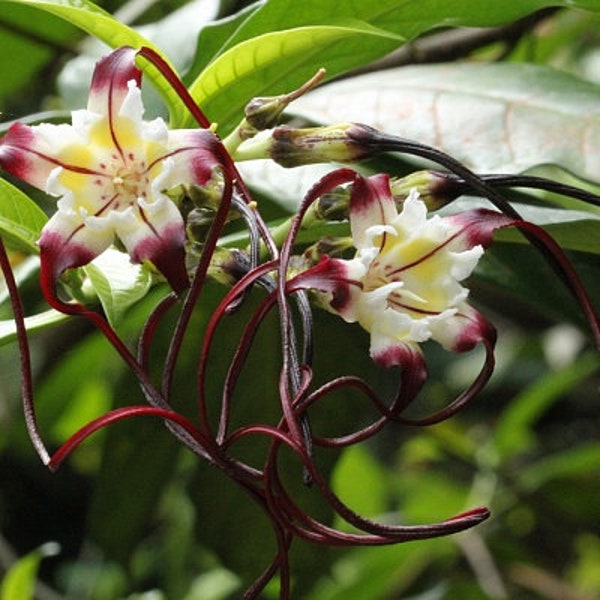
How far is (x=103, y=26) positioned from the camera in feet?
2.31

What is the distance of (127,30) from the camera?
0.71m

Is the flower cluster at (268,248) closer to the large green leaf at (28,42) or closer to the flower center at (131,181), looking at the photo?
the flower center at (131,181)

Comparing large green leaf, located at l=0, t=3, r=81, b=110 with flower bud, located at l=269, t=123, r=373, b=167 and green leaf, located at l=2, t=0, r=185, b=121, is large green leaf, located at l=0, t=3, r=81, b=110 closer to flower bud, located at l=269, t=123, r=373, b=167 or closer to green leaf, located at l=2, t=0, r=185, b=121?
green leaf, located at l=2, t=0, r=185, b=121

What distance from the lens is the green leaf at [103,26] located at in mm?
688

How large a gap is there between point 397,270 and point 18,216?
0.23 metres

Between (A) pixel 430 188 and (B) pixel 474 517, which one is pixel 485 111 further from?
(B) pixel 474 517

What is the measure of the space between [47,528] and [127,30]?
1334mm

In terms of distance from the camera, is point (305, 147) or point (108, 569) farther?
point (108, 569)

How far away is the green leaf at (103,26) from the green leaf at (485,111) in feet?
0.69

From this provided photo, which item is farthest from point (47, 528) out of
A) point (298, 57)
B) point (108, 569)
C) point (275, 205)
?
point (298, 57)

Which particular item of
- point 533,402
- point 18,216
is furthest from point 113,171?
point 533,402

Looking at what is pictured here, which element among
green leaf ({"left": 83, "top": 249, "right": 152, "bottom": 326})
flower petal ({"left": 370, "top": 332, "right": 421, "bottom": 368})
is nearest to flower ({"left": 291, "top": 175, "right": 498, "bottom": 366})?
flower petal ({"left": 370, "top": 332, "right": 421, "bottom": 368})

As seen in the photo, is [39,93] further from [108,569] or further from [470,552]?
[470,552]

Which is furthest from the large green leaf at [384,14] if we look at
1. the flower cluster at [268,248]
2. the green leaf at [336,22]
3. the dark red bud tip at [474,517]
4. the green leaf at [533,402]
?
the green leaf at [533,402]
